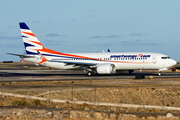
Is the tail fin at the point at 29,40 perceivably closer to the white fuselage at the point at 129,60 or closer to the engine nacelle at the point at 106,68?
the white fuselage at the point at 129,60

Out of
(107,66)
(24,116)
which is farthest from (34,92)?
(107,66)

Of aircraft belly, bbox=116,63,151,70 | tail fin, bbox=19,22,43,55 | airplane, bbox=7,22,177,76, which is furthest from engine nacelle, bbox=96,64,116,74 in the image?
tail fin, bbox=19,22,43,55

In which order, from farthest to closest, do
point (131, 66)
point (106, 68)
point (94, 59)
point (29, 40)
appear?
point (29, 40) < point (94, 59) < point (131, 66) < point (106, 68)

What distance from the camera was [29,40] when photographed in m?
71.4

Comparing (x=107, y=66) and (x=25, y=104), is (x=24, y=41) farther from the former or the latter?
(x=25, y=104)

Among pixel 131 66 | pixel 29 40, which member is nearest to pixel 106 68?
pixel 131 66

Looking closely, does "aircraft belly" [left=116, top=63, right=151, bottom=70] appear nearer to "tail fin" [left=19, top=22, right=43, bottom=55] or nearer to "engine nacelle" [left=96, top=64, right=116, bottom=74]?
"engine nacelle" [left=96, top=64, right=116, bottom=74]

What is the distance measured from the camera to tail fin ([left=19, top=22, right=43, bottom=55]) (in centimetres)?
7094

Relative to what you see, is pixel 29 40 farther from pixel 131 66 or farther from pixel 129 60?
pixel 131 66

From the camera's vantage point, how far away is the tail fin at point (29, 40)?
233 ft

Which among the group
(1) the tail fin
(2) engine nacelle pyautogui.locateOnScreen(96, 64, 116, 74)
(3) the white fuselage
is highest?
(1) the tail fin

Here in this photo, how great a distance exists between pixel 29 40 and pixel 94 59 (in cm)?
1397

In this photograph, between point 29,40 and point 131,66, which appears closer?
point 131,66

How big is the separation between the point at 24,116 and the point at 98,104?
11551 mm
